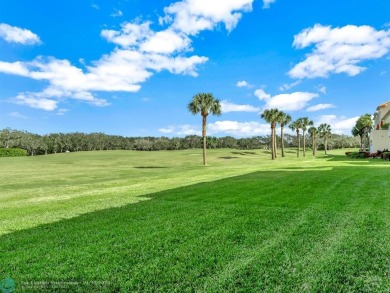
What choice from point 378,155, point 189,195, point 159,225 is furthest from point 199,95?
point 159,225

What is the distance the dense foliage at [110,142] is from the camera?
375ft

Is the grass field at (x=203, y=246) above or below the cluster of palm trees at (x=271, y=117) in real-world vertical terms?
below

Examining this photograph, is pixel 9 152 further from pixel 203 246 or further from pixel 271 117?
pixel 203 246

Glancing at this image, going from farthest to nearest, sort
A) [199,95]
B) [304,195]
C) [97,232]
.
Result: [199,95] → [304,195] → [97,232]

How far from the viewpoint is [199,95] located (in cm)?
4266

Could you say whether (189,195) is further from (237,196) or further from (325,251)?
(325,251)

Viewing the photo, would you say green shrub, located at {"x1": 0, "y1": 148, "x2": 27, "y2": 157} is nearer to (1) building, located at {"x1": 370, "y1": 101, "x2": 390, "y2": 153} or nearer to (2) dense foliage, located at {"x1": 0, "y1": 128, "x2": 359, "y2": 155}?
(2) dense foliage, located at {"x1": 0, "y1": 128, "x2": 359, "y2": 155}

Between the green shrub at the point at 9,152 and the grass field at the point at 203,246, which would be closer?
the grass field at the point at 203,246

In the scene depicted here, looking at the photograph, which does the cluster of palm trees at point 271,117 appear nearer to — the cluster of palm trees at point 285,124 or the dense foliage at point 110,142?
the cluster of palm trees at point 285,124

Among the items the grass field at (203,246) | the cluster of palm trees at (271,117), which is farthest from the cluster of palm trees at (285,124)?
the grass field at (203,246)

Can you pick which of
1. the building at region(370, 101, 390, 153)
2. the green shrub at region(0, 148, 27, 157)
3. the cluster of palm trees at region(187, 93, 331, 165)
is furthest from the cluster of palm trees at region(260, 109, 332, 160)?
the green shrub at region(0, 148, 27, 157)

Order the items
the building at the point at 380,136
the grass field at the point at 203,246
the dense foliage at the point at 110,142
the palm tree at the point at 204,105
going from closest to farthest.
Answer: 1. the grass field at the point at 203,246
2. the palm tree at the point at 204,105
3. the building at the point at 380,136
4. the dense foliage at the point at 110,142

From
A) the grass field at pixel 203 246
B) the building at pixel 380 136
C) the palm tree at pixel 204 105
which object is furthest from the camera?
the building at pixel 380 136

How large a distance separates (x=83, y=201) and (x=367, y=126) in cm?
6984
